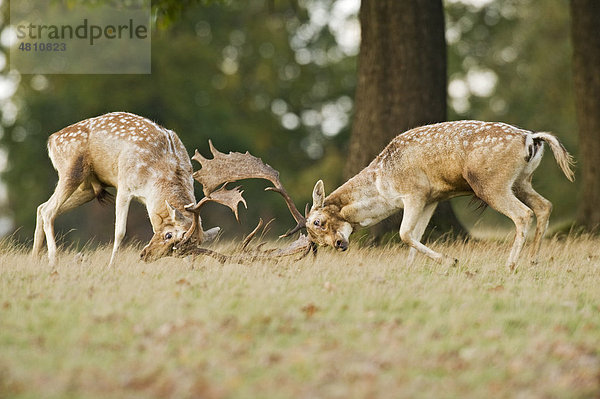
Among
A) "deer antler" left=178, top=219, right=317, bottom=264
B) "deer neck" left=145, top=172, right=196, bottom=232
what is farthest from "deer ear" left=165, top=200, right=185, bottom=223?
"deer antler" left=178, top=219, right=317, bottom=264

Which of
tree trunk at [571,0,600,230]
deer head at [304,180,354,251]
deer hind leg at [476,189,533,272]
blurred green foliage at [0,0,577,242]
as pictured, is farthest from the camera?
blurred green foliage at [0,0,577,242]

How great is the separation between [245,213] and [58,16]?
9.63 meters

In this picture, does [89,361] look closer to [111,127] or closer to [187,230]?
[187,230]

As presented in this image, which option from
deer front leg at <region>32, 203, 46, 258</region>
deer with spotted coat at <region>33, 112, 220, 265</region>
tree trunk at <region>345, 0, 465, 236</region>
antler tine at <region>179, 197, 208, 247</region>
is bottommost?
deer front leg at <region>32, 203, 46, 258</region>

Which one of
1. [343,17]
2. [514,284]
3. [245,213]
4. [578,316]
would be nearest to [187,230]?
[514,284]

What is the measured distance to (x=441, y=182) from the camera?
9.04m

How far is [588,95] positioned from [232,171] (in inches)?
272

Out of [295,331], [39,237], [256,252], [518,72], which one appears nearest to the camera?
[295,331]

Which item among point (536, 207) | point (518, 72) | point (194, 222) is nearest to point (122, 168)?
point (194, 222)

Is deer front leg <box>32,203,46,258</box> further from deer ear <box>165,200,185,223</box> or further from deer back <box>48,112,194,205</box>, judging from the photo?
deer ear <box>165,200,185,223</box>

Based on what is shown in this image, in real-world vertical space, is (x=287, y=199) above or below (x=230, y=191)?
below

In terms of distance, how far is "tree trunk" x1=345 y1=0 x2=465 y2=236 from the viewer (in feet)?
37.4

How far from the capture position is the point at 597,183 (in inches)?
519
